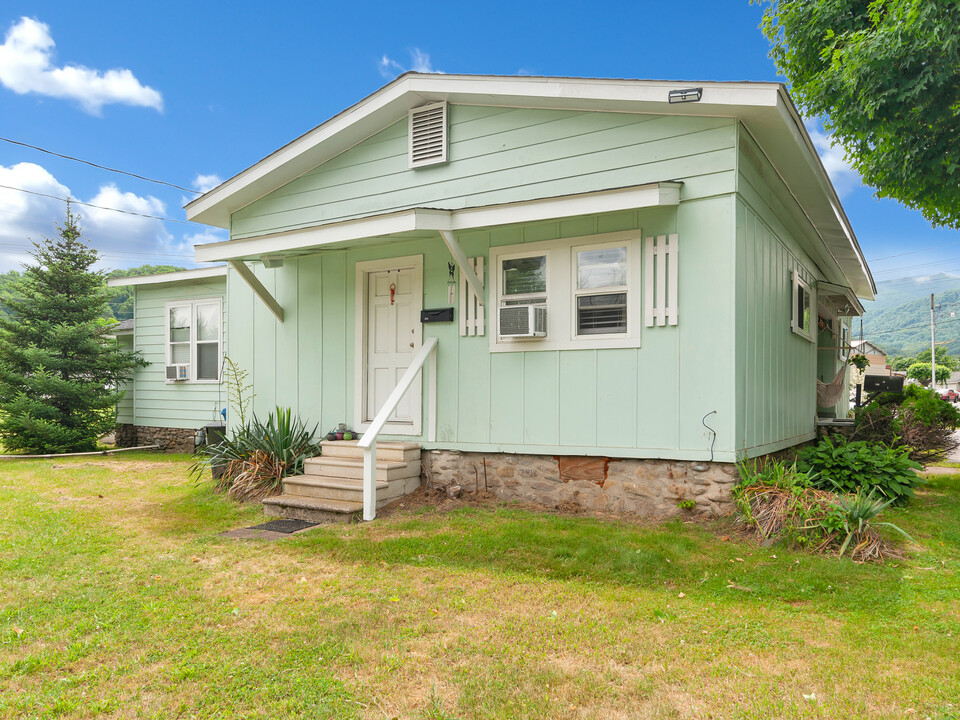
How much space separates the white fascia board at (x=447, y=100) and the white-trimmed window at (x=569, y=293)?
4.09 ft

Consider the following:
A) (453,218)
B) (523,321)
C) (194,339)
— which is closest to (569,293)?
(523,321)

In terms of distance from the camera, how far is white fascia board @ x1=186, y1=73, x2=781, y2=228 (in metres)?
5.43

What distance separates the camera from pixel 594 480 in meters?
6.06

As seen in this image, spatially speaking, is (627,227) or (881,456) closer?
(627,227)

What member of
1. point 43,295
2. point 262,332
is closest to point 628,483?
point 262,332

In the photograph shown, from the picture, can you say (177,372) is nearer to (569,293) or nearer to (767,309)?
(569,293)

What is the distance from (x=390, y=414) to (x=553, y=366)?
1716 mm

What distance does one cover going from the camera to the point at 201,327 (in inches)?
480

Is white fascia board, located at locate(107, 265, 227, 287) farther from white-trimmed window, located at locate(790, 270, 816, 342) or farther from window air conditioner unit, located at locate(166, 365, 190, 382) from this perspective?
white-trimmed window, located at locate(790, 270, 816, 342)

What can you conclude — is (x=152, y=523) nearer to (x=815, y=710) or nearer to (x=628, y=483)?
(x=628, y=483)

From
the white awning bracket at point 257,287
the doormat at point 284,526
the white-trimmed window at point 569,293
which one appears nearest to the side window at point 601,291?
the white-trimmed window at point 569,293

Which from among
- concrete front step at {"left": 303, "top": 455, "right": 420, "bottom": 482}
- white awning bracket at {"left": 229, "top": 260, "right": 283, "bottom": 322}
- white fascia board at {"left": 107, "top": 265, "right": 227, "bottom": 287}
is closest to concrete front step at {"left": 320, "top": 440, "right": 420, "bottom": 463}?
concrete front step at {"left": 303, "top": 455, "right": 420, "bottom": 482}

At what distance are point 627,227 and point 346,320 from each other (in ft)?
11.7

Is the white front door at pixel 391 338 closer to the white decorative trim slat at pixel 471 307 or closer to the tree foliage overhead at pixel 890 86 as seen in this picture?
the white decorative trim slat at pixel 471 307
